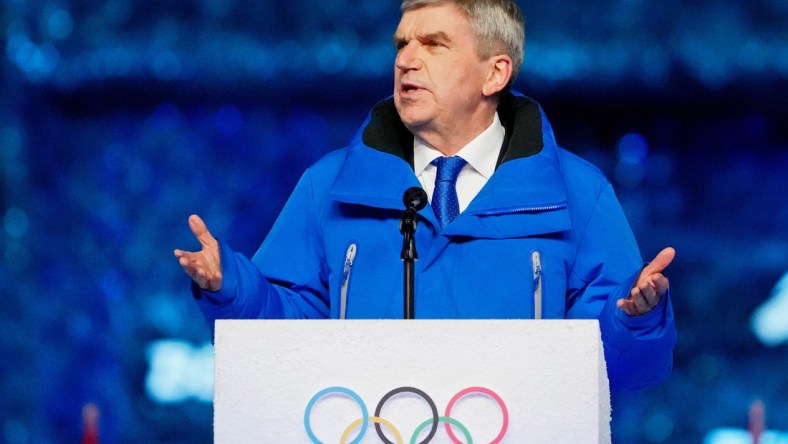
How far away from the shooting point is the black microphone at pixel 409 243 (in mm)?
1888

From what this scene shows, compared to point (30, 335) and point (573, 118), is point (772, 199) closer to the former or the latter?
point (573, 118)

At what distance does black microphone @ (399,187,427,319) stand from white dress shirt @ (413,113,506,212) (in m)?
0.39

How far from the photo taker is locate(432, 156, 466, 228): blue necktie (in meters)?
2.37

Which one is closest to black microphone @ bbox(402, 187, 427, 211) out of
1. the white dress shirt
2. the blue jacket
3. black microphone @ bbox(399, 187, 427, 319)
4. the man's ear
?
black microphone @ bbox(399, 187, 427, 319)

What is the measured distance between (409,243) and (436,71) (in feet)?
2.00

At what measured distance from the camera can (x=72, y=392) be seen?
145 inches

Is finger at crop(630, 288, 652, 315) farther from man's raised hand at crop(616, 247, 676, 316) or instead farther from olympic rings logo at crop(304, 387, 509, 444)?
olympic rings logo at crop(304, 387, 509, 444)

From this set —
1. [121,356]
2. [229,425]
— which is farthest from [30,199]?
[229,425]

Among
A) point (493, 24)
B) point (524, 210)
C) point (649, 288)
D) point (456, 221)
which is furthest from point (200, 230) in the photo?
point (493, 24)

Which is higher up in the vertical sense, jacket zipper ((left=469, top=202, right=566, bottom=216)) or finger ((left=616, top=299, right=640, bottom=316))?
jacket zipper ((left=469, top=202, right=566, bottom=216))

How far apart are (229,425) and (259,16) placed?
7.14ft

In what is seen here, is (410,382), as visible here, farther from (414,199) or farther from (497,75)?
(497,75)

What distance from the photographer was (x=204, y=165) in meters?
3.69

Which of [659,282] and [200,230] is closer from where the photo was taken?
[659,282]
